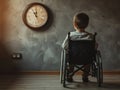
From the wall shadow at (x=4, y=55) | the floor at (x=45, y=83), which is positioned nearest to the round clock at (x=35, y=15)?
the wall shadow at (x=4, y=55)

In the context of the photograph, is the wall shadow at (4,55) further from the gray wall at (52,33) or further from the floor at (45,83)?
the floor at (45,83)

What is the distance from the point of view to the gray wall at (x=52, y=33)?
532 centimetres

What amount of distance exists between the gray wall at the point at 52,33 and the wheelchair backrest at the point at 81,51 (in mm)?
1197

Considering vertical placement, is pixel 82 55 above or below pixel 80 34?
below

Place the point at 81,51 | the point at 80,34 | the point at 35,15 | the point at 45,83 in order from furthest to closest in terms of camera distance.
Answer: the point at 35,15 → the point at 45,83 → the point at 80,34 → the point at 81,51

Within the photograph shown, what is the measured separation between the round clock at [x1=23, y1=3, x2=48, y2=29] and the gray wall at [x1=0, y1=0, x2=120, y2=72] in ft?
0.37

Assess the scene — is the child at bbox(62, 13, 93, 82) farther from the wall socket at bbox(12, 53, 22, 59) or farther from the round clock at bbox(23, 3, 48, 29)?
the wall socket at bbox(12, 53, 22, 59)

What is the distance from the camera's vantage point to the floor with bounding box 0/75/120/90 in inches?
161

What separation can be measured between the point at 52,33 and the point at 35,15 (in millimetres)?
482

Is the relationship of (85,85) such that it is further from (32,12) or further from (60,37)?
(32,12)

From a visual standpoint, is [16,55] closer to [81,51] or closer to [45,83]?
[45,83]

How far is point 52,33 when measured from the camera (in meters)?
5.35

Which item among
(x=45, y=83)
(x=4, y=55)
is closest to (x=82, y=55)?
(x=45, y=83)

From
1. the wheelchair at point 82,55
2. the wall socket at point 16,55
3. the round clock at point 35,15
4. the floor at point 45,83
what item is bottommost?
the floor at point 45,83
